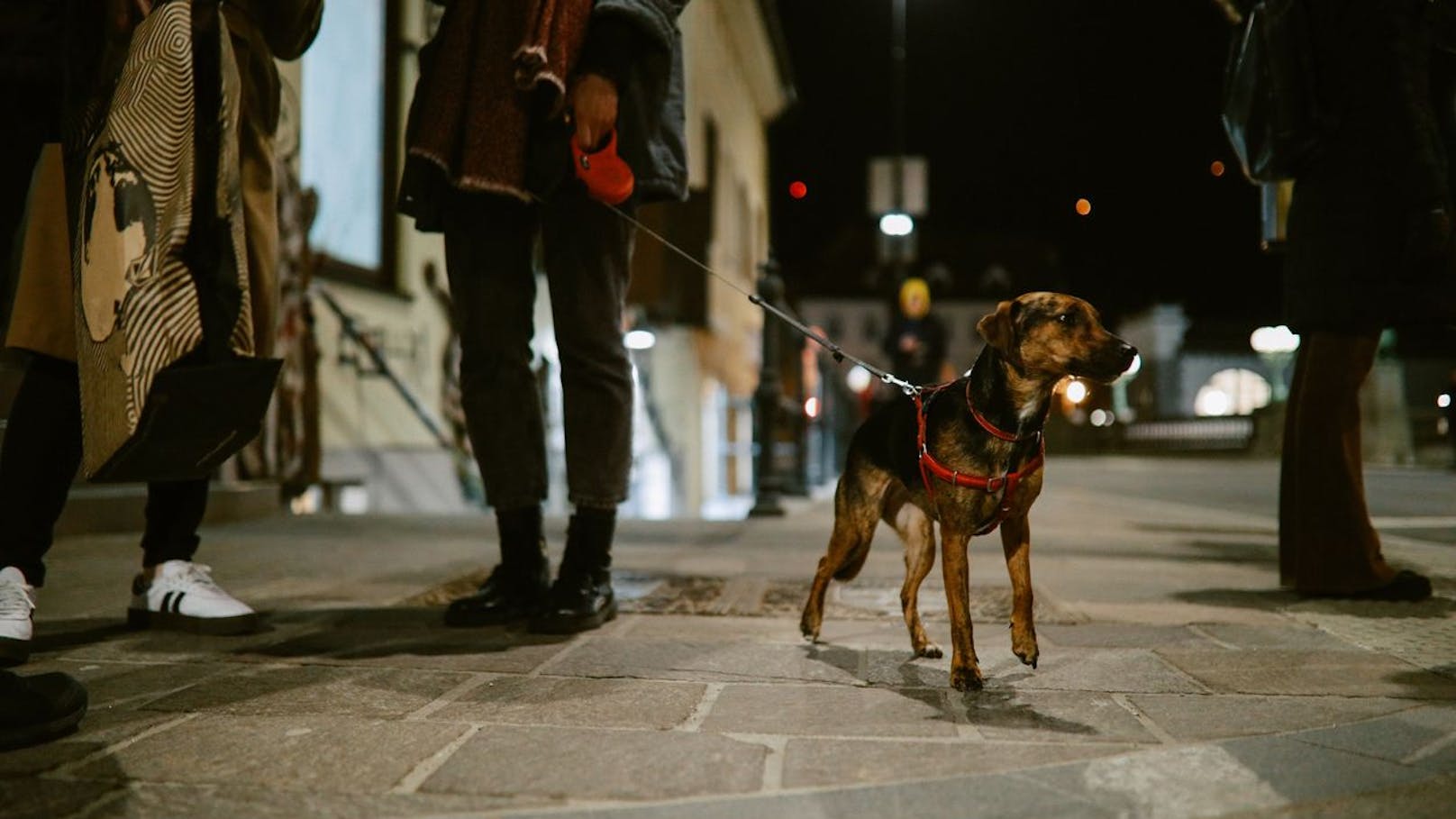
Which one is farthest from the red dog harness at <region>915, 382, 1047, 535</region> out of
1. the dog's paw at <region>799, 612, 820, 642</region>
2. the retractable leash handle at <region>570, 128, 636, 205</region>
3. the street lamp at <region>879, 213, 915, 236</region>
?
the street lamp at <region>879, 213, 915, 236</region>

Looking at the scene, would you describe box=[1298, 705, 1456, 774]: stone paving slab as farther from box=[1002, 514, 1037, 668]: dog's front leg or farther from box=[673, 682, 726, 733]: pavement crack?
box=[673, 682, 726, 733]: pavement crack

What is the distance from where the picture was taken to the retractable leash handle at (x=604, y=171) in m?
2.42

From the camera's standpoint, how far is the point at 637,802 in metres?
1.32

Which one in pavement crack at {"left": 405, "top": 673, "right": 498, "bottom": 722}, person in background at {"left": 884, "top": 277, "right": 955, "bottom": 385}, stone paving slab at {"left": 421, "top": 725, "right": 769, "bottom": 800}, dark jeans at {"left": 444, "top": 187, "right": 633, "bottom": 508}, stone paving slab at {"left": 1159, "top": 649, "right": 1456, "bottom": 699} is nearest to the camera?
stone paving slab at {"left": 421, "top": 725, "right": 769, "bottom": 800}

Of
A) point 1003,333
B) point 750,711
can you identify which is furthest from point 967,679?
point 1003,333

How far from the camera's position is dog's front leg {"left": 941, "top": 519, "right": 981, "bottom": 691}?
6.35 ft

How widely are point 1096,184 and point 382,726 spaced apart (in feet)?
81.3

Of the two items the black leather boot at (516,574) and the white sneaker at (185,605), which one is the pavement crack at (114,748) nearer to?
the white sneaker at (185,605)

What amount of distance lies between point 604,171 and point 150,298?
1060 millimetres

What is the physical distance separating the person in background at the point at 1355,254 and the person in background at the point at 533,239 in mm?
1822

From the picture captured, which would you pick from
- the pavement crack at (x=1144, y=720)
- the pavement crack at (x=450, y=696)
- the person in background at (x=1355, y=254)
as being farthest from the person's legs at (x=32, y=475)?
the person in background at (x=1355, y=254)

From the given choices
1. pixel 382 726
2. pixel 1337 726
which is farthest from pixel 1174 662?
pixel 382 726

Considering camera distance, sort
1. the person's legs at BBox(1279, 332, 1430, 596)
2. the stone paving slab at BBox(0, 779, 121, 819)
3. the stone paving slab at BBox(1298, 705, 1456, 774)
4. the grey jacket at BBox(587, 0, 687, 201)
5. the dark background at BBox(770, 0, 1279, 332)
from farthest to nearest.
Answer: the dark background at BBox(770, 0, 1279, 332) < the person's legs at BBox(1279, 332, 1430, 596) < the grey jacket at BBox(587, 0, 687, 201) < the stone paving slab at BBox(1298, 705, 1456, 774) < the stone paving slab at BBox(0, 779, 121, 819)

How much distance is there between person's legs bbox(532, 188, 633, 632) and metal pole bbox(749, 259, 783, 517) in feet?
12.3
